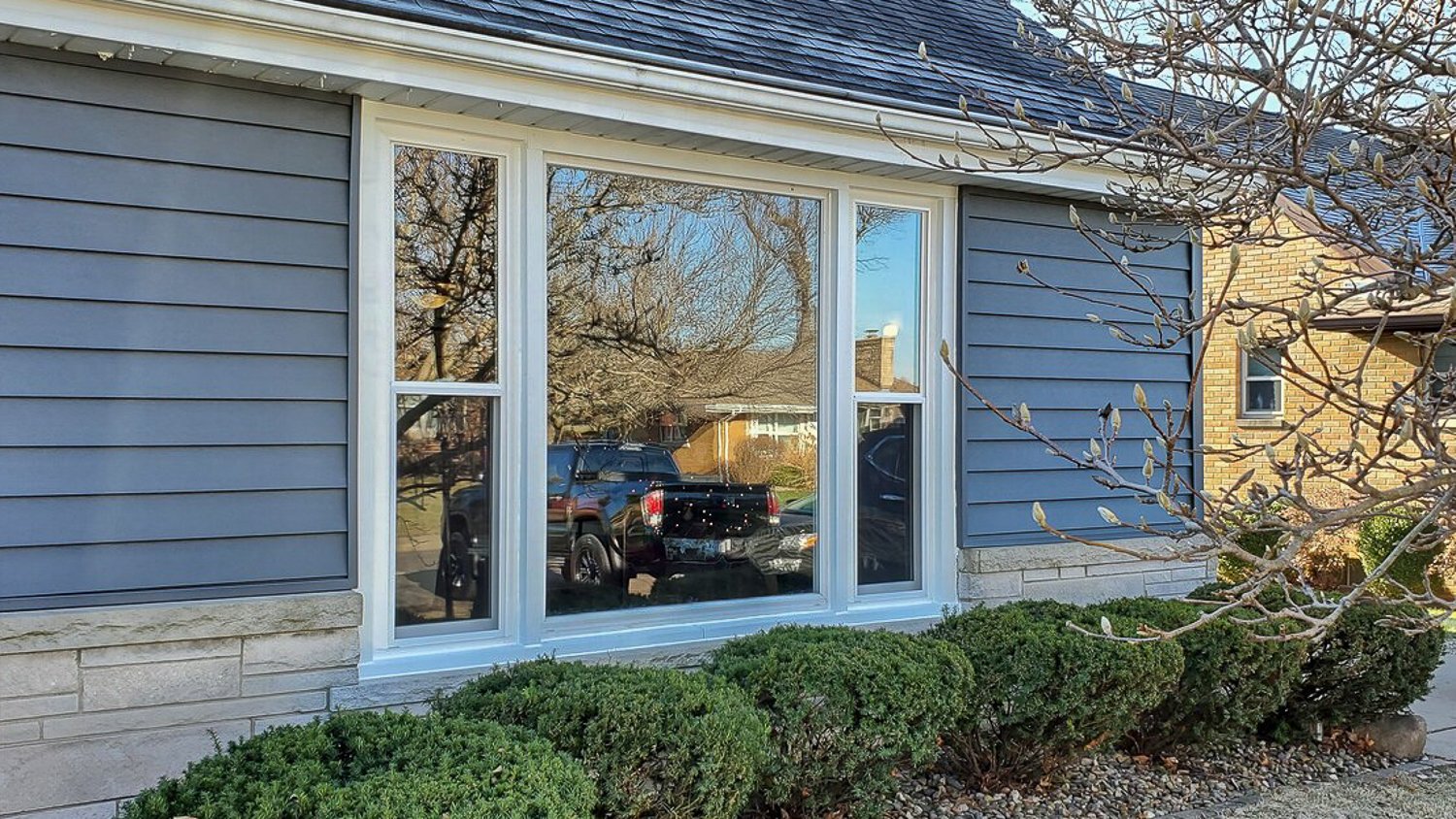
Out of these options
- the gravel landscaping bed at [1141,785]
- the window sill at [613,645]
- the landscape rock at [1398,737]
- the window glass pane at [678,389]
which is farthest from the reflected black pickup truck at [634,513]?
the landscape rock at [1398,737]

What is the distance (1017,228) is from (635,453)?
2480mm

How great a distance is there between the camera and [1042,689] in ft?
14.5

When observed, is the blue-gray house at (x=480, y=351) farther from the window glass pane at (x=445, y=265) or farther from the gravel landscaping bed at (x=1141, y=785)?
the gravel landscaping bed at (x=1141, y=785)

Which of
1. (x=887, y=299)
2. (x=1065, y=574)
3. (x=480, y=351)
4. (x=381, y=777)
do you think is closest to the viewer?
(x=381, y=777)

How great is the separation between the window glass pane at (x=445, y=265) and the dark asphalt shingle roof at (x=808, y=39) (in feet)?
2.00

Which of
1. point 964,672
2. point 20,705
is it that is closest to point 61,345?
point 20,705

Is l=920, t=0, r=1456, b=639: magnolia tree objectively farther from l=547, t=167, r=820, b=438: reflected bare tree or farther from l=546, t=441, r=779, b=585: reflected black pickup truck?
l=546, t=441, r=779, b=585: reflected black pickup truck

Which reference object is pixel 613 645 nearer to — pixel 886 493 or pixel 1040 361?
pixel 886 493

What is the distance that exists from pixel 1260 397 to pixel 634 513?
1207cm

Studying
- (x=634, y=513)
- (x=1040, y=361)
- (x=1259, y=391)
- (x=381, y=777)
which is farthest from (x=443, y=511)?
(x=1259, y=391)

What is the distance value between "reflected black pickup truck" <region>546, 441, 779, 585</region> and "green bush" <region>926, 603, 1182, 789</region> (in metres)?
1.05

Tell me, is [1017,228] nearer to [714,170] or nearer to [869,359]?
[869,359]

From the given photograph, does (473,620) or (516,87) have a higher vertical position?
(516,87)

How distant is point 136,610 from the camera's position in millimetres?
3557
